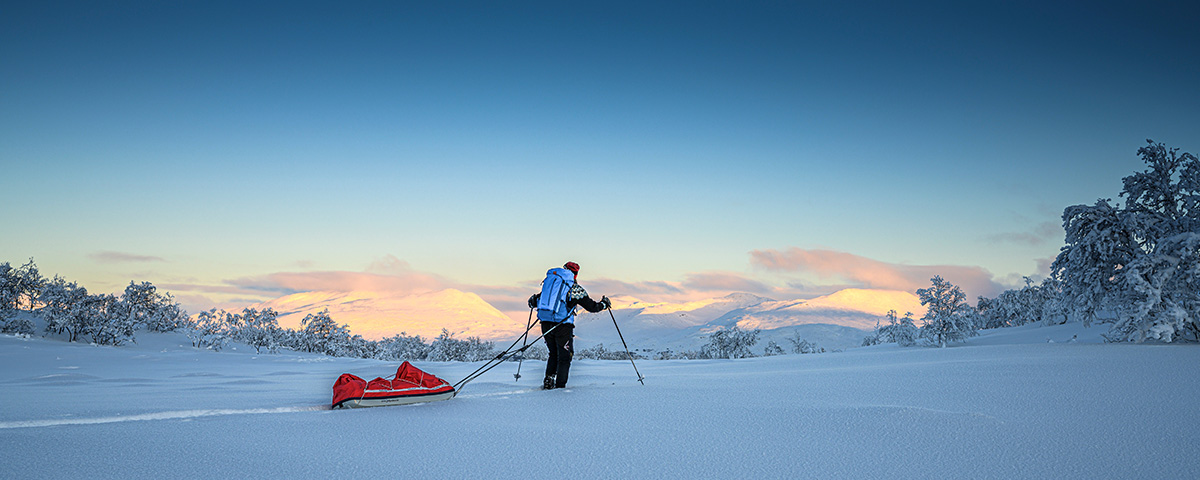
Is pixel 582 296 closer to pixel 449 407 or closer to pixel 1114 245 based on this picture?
pixel 449 407

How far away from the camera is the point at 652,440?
3.22m

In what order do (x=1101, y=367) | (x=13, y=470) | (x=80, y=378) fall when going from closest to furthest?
(x=13, y=470) → (x=1101, y=367) → (x=80, y=378)

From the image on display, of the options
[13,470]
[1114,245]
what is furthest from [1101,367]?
[13,470]

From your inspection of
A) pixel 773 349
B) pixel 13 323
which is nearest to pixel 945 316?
pixel 773 349

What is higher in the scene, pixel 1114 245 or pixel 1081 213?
pixel 1081 213

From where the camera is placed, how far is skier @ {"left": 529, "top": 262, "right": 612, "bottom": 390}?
6.79 meters

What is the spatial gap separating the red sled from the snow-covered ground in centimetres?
16

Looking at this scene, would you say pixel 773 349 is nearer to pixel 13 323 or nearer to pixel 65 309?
pixel 65 309

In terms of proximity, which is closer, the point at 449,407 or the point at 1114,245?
the point at 449,407

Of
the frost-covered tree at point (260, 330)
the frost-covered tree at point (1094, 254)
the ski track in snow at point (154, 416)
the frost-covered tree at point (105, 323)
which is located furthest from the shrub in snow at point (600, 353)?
the ski track in snow at point (154, 416)

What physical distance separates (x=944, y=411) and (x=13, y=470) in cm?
517

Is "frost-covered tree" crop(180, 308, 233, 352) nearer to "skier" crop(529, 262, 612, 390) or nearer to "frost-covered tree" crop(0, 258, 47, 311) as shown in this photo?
"frost-covered tree" crop(0, 258, 47, 311)

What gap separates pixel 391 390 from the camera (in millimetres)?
4832

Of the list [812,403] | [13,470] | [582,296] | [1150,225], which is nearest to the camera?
[13,470]
